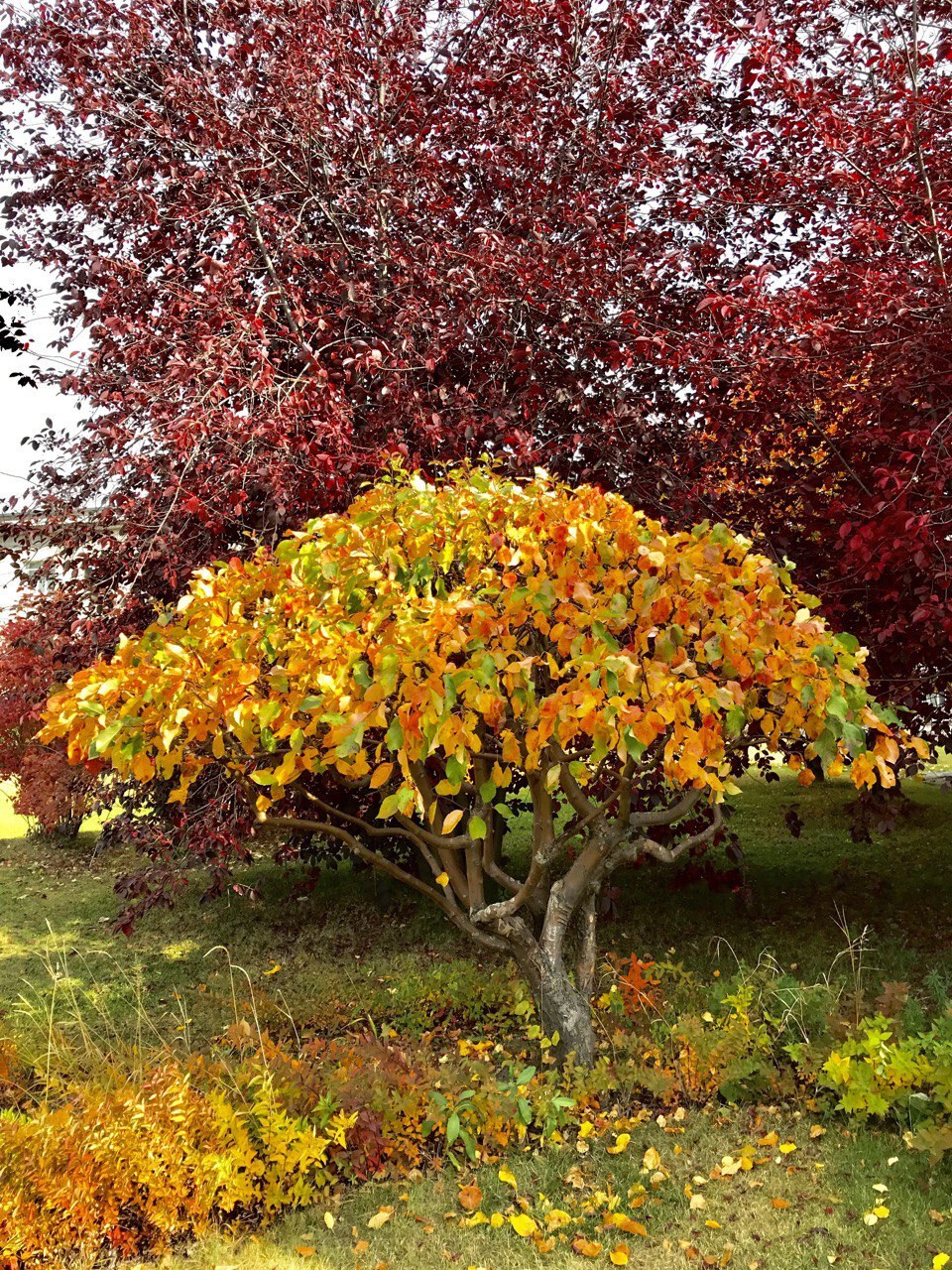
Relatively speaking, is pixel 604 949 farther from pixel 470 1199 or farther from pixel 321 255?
pixel 321 255

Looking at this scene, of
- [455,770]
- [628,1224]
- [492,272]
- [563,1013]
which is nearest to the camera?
[455,770]

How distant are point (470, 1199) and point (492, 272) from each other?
418 cm

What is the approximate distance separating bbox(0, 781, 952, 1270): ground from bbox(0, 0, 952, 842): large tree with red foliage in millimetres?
1916

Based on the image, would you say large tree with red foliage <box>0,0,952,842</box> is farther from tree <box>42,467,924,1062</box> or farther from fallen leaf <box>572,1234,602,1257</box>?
fallen leaf <box>572,1234,602,1257</box>

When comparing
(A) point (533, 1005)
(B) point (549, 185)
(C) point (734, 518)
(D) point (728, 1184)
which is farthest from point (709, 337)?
(D) point (728, 1184)

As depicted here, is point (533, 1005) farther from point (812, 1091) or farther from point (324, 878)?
point (324, 878)

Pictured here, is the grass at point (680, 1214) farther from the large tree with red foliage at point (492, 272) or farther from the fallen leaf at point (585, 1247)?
the large tree with red foliage at point (492, 272)

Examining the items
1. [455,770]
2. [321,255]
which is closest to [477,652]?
[455,770]

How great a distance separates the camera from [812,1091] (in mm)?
3904

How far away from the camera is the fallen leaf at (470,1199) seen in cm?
327

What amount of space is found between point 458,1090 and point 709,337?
362cm

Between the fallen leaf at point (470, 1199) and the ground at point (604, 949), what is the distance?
7 centimetres

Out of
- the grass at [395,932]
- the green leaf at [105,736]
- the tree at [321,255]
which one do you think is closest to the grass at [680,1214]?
the grass at [395,932]

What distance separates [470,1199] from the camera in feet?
10.7
